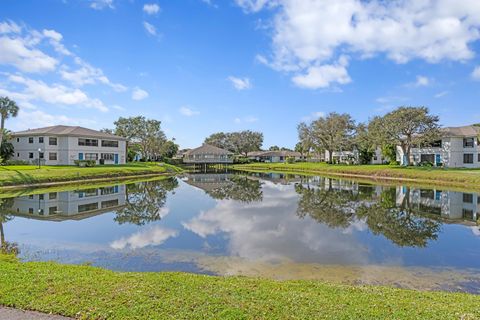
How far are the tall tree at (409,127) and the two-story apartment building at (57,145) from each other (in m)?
46.1

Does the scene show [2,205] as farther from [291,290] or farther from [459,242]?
[459,242]

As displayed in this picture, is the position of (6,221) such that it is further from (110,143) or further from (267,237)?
(110,143)

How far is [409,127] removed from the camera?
4725cm

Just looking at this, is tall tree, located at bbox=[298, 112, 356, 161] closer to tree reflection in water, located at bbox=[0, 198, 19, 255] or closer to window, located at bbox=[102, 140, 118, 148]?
window, located at bbox=[102, 140, 118, 148]

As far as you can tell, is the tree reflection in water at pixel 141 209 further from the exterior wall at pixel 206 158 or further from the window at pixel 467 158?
the exterior wall at pixel 206 158

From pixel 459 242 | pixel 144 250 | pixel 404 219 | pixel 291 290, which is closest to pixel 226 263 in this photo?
pixel 144 250

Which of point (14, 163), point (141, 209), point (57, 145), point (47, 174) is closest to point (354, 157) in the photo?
point (57, 145)

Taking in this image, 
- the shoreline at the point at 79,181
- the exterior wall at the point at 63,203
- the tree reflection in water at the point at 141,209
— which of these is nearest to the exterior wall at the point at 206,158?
→ the shoreline at the point at 79,181

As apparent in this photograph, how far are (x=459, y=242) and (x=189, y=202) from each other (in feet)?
53.6

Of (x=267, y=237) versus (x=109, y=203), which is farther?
(x=109, y=203)

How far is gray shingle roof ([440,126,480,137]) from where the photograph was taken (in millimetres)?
47881

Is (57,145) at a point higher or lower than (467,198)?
higher

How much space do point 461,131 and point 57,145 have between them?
63.6 meters

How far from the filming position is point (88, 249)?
11.0 meters
